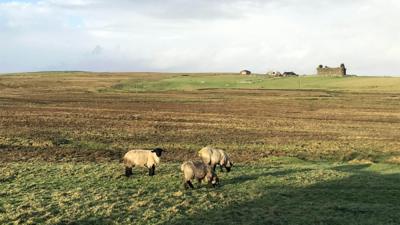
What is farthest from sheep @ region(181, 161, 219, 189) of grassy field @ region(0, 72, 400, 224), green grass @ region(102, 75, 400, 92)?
green grass @ region(102, 75, 400, 92)

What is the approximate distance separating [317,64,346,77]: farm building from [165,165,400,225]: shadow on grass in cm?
17160

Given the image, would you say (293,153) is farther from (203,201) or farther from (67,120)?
(67,120)

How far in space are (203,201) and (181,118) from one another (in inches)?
1479

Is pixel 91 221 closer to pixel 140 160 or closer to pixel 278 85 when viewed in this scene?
pixel 140 160

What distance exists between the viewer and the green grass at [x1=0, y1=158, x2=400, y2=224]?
14406 mm

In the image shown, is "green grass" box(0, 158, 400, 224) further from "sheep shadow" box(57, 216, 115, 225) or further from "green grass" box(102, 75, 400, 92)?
"green grass" box(102, 75, 400, 92)

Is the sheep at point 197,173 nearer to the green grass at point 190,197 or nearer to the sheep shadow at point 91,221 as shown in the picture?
the green grass at point 190,197

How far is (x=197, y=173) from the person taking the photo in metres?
18.3

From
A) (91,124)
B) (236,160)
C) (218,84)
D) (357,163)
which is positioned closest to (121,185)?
(236,160)

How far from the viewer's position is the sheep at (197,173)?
18109 mm

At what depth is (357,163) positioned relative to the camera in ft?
90.3

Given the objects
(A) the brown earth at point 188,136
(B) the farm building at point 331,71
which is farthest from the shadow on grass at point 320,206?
(B) the farm building at point 331,71

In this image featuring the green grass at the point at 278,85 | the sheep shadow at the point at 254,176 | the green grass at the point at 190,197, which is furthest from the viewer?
the green grass at the point at 278,85

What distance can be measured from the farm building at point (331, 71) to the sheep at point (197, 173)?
174 metres
